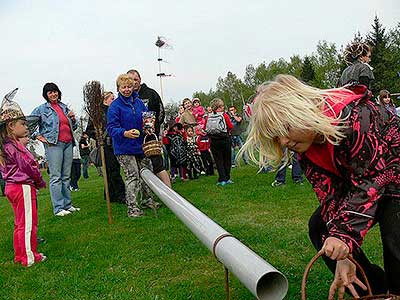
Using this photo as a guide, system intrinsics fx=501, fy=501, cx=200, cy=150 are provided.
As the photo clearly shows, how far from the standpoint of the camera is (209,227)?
300cm

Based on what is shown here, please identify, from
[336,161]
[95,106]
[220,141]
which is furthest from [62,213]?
[336,161]

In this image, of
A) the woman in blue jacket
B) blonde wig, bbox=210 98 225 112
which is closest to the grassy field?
the woman in blue jacket

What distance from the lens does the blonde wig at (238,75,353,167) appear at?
8.14 feet

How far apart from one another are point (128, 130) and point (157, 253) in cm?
234

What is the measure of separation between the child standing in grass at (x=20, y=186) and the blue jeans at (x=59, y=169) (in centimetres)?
247

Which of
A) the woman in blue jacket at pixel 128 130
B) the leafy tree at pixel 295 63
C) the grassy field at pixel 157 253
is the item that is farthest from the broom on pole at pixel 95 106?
the leafy tree at pixel 295 63

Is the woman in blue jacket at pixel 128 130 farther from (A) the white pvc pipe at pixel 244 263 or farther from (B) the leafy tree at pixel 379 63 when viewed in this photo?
(B) the leafy tree at pixel 379 63

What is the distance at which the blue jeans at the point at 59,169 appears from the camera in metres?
7.99

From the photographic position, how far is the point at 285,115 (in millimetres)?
2516

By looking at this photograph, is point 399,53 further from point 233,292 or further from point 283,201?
point 233,292

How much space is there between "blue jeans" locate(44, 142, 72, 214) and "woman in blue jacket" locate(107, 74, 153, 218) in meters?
1.33

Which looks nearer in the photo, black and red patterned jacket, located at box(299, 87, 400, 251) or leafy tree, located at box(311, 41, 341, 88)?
black and red patterned jacket, located at box(299, 87, 400, 251)

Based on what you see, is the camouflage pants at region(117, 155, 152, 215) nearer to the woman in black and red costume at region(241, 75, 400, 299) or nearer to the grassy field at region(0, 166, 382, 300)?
the grassy field at region(0, 166, 382, 300)

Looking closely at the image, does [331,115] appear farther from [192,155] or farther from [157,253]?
[192,155]
